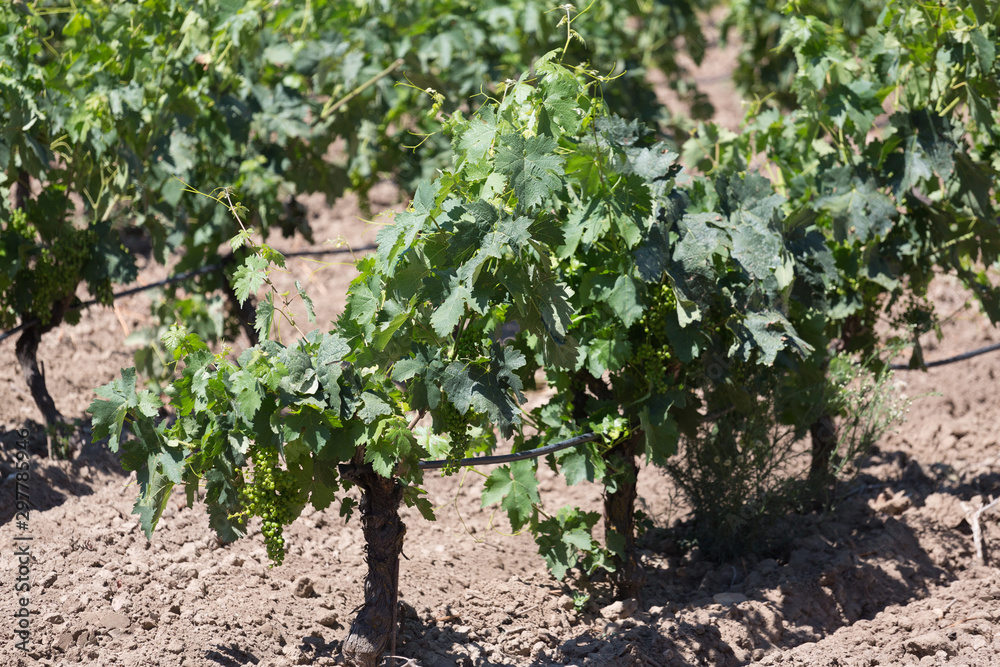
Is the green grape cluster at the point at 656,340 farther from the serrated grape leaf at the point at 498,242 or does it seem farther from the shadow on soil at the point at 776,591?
the shadow on soil at the point at 776,591

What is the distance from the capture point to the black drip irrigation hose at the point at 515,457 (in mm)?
2680

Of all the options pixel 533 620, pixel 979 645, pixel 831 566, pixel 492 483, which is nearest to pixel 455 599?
pixel 533 620

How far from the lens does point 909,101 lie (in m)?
3.49

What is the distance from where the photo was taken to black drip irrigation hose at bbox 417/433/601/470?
2.68 m

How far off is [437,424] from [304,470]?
15.6 inches

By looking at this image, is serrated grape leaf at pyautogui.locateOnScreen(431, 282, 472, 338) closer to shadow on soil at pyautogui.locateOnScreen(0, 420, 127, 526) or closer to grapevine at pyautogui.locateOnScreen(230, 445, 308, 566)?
grapevine at pyautogui.locateOnScreen(230, 445, 308, 566)

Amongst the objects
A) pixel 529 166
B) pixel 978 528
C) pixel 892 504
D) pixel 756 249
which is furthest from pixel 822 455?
pixel 529 166

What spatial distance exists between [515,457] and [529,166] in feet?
3.02

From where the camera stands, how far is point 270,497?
2484 mm

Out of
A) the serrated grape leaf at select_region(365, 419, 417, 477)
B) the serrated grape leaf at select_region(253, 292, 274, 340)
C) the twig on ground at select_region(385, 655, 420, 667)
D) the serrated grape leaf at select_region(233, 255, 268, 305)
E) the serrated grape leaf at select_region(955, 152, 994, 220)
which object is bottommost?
the twig on ground at select_region(385, 655, 420, 667)

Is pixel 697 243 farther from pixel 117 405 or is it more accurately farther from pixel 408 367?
pixel 117 405

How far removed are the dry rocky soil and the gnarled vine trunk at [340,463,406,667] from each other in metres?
0.16

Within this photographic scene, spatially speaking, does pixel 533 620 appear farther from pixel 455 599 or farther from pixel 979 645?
pixel 979 645

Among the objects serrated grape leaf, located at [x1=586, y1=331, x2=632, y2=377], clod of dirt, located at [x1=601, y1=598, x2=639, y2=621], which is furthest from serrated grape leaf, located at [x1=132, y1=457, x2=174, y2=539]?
clod of dirt, located at [x1=601, y1=598, x2=639, y2=621]
